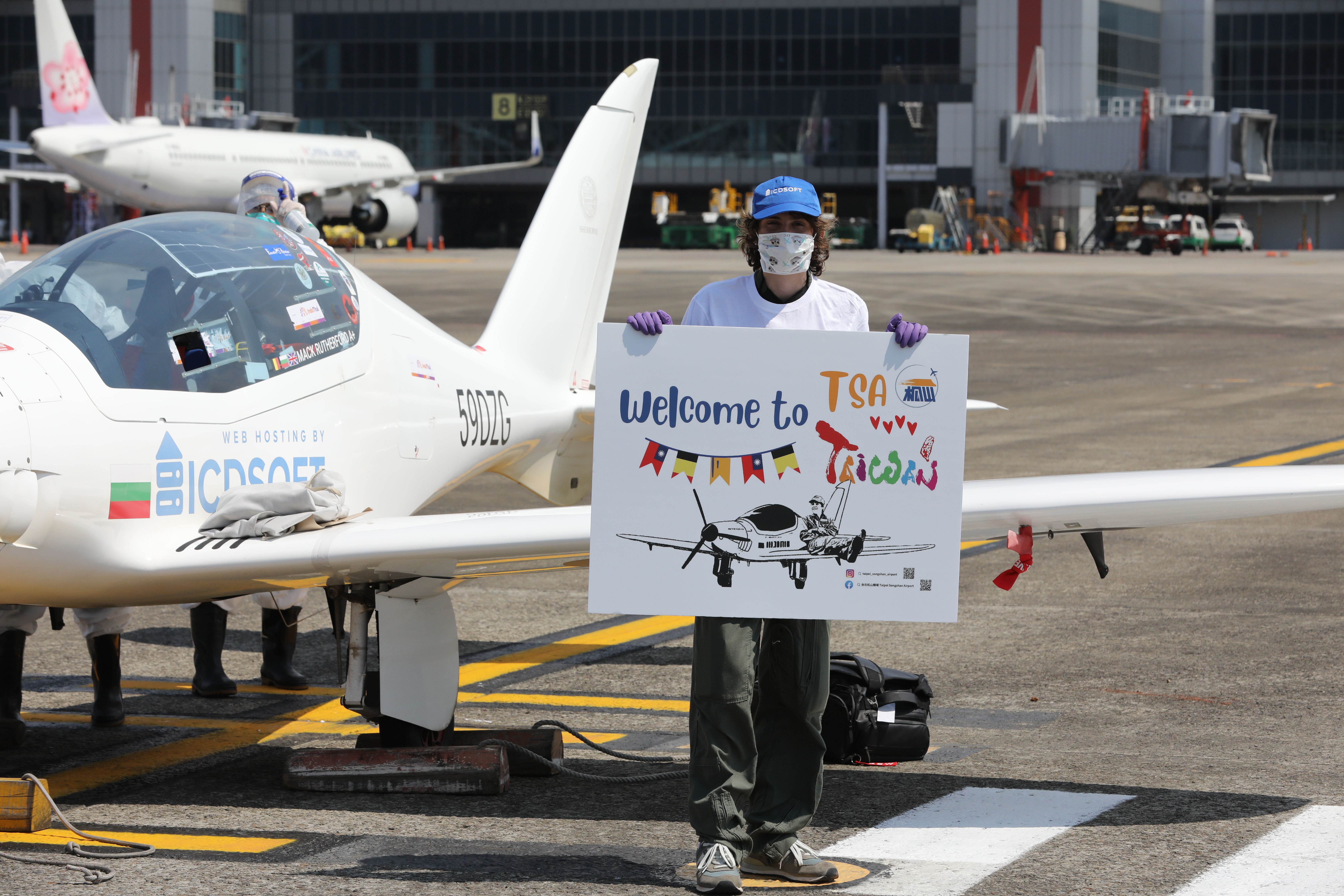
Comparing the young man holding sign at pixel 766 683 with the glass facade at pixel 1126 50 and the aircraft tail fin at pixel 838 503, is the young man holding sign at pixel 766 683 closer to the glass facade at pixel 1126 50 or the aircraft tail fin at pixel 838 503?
the aircraft tail fin at pixel 838 503

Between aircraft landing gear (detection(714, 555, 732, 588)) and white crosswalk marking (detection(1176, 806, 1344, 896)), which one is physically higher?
aircraft landing gear (detection(714, 555, 732, 588))

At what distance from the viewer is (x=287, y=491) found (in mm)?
6273

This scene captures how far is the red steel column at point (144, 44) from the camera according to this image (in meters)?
94.9

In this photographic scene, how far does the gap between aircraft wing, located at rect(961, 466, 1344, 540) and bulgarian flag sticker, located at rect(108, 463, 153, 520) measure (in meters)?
2.90

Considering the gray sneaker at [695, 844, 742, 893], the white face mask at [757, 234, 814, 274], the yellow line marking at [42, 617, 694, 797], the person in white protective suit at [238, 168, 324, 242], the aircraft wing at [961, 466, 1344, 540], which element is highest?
the person in white protective suit at [238, 168, 324, 242]

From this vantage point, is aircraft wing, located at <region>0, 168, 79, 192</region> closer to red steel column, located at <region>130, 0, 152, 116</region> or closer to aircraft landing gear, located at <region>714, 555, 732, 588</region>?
red steel column, located at <region>130, 0, 152, 116</region>

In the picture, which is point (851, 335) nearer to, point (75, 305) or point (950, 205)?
point (75, 305)

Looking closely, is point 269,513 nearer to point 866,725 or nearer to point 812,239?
point 812,239

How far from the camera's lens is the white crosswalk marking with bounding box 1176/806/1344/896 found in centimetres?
501

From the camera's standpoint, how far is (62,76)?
5484 centimetres

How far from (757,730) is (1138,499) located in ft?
5.70

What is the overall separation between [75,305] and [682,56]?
9750cm

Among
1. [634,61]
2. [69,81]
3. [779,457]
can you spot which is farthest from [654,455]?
[634,61]

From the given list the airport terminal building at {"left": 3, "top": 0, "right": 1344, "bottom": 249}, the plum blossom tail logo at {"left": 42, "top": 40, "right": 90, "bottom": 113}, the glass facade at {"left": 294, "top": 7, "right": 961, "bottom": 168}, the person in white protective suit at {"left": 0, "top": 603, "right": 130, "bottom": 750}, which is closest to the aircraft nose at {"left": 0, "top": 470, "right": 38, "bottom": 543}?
the person in white protective suit at {"left": 0, "top": 603, "right": 130, "bottom": 750}
